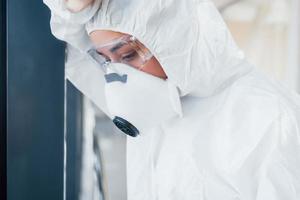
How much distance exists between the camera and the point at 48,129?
1002 millimetres

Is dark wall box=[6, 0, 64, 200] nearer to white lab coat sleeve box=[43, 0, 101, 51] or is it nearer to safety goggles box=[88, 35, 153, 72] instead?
white lab coat sleeve box=[43, 0, 101, 51]

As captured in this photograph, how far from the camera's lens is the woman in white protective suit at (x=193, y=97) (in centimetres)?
71

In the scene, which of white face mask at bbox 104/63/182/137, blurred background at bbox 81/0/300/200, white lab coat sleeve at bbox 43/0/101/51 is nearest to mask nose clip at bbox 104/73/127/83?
white face mask at bbox 104/63/182/137

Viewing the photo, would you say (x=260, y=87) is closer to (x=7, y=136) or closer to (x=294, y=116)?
(x=294, y=116)

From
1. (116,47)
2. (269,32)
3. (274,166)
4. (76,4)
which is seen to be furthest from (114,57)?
(269,32)

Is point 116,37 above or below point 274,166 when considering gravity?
above

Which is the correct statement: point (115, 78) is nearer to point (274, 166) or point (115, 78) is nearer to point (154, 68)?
point (154, 68)

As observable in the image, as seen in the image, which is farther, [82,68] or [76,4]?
[82,68]

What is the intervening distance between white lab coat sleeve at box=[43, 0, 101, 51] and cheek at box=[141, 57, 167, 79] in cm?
17

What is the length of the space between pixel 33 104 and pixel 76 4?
0.40m

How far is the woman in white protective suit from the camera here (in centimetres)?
71

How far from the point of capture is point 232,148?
0.77 m

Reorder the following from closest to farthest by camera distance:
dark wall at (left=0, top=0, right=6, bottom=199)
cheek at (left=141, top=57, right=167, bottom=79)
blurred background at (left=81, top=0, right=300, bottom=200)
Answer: cheek at (left=141, top=57, right=167, bottom=79) < dark wall at (left=0, top=0, right=6, bottom=199) < blurred background at (left=81, top=0, right=300, bottom=200)

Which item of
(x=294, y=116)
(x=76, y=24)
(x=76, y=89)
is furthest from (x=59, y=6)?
(x=294, y=116)
